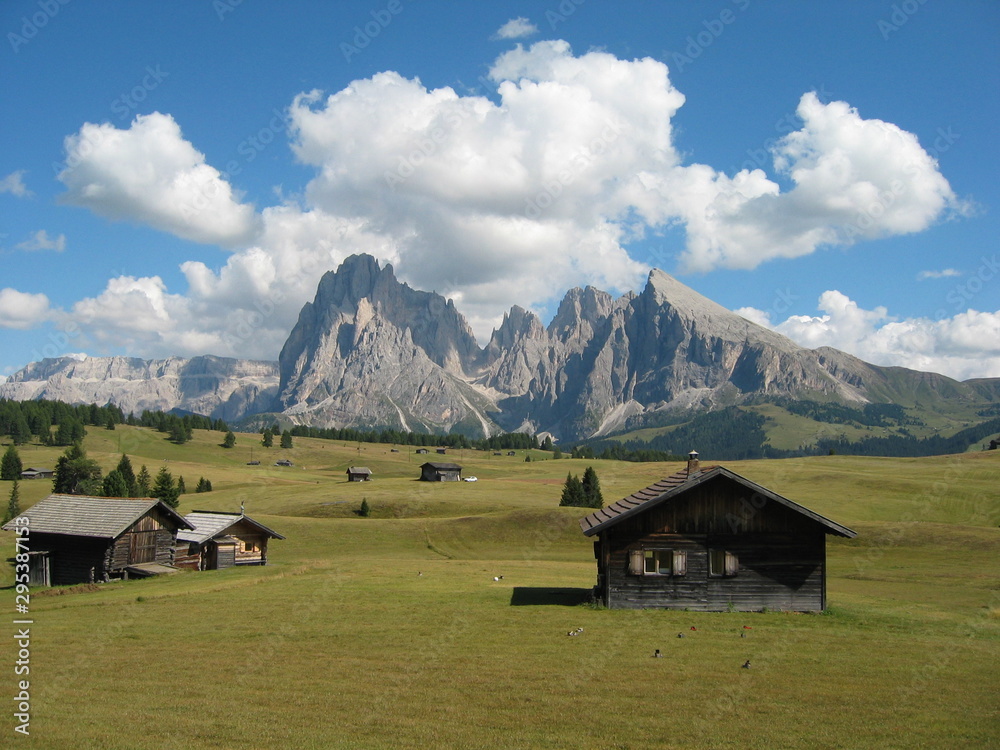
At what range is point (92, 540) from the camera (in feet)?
157

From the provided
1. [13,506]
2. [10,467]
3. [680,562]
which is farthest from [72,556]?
[10,467]

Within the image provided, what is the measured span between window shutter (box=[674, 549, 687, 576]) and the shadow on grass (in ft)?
14.3

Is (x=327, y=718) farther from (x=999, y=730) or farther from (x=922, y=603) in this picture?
(x=922, y=603)

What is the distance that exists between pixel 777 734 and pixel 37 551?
50930mm

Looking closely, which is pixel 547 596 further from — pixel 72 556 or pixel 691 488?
pixel 72 556

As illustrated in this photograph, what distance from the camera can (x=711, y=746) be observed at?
14.1 m

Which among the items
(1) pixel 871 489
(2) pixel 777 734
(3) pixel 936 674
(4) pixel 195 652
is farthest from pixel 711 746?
(1) pixel 871 489

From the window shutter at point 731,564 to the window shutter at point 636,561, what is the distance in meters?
3.66

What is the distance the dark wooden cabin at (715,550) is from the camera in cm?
3122

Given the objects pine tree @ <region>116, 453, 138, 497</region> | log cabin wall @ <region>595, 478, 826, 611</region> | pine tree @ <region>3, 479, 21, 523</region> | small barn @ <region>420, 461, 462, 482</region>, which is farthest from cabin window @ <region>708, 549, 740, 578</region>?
small barn @ <region>420, 461, 462, 482</region>

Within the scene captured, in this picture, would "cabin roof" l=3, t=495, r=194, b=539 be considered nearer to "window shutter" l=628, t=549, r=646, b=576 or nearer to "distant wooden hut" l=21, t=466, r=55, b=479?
"window shutter" l=628, t=549, r=646, b=576

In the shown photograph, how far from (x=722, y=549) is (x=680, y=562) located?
1.98 metres

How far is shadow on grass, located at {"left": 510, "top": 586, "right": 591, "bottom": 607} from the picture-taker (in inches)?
1267

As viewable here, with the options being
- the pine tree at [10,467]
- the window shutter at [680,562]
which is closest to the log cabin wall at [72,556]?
the window shutter at [680,562]
